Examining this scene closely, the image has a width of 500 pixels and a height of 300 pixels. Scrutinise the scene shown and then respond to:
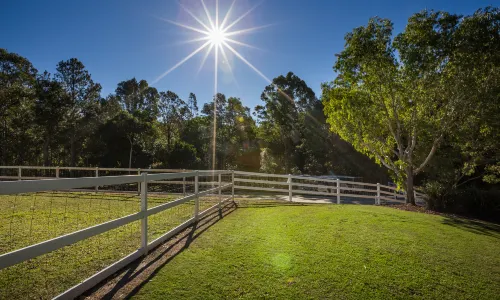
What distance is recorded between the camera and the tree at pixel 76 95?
3097 cm

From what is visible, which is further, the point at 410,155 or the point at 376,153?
the point at 376,153

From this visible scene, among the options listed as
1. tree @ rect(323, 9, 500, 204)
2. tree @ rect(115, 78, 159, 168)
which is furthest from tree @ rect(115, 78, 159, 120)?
tree @ rect(323, 9, 500, 204)

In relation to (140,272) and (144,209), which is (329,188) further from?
(140,272)

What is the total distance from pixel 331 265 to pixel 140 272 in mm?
2571

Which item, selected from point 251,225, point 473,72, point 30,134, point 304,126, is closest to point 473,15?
point 473,72

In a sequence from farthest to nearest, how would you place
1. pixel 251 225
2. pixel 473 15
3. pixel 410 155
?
pixel 410 155
pixel 473 15
pixel 251 225

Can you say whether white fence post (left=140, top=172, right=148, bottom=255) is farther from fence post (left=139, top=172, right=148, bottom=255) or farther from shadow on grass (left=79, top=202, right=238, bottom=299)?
shadow on grass (left=79, top=202, right=238, bottom=299)

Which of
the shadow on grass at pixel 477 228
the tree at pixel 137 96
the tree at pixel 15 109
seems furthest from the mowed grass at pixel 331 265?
the tree at pixel 137 96

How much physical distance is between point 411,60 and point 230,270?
10.9m

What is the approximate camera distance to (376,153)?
13.7 meters

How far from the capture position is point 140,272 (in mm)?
3721

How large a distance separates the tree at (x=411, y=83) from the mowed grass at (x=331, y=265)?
263 inches

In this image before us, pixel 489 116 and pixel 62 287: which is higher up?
pixel 489 116

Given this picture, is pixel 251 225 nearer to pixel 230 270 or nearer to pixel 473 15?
pixel 230 270
